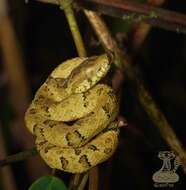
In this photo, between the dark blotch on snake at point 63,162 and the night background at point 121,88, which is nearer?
the dark blotch on snake at point 63,162

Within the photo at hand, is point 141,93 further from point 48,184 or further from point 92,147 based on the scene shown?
point 48,184

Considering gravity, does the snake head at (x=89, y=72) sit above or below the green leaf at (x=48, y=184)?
above

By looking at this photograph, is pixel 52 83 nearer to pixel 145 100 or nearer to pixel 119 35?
pixel 145 100

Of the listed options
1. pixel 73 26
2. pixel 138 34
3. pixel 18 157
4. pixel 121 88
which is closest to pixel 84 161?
pixel 18 157

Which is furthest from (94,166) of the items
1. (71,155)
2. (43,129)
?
(43,129)

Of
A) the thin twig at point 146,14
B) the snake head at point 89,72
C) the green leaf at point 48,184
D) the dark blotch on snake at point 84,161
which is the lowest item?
the green leaf at point 48,184

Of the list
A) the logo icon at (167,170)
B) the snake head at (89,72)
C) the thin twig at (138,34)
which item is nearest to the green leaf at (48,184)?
A: the snake head at (89,72)

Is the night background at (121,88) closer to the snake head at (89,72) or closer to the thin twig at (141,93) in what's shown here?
the thin twig at (141,93)

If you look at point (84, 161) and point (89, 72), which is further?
point (89, 72)
